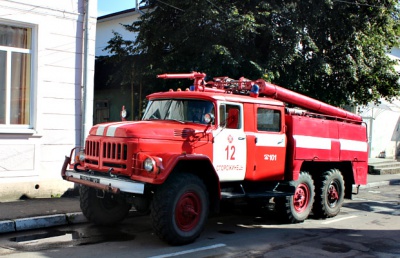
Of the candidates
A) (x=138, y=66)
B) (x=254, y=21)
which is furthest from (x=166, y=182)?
(x=138, y=66)

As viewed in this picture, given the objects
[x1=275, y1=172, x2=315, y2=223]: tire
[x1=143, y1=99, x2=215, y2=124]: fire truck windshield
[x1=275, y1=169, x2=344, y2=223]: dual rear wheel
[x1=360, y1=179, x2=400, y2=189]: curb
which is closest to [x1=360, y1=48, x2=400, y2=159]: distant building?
[x1=360, y1=179, x2=400, y2=189]: curb

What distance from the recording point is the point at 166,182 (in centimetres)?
656

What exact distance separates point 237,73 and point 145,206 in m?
5.73

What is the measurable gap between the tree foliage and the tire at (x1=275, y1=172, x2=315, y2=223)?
3333mm

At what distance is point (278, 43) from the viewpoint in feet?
39.0

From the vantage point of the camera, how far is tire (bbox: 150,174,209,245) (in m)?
6.42

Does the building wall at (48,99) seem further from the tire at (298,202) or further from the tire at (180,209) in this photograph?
the tire at (298,202)

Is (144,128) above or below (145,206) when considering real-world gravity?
above

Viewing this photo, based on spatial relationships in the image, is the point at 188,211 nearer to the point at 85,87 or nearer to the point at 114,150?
the point at 114,150

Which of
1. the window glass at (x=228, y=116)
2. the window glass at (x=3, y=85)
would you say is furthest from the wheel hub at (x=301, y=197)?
the window glass at (x=3, y=85)

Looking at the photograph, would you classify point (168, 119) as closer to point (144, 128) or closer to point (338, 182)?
point (144, 128)

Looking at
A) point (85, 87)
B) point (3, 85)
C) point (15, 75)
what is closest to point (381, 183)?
point (85, 87)

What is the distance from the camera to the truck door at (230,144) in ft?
24.4

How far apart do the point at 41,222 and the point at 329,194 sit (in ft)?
20.8
